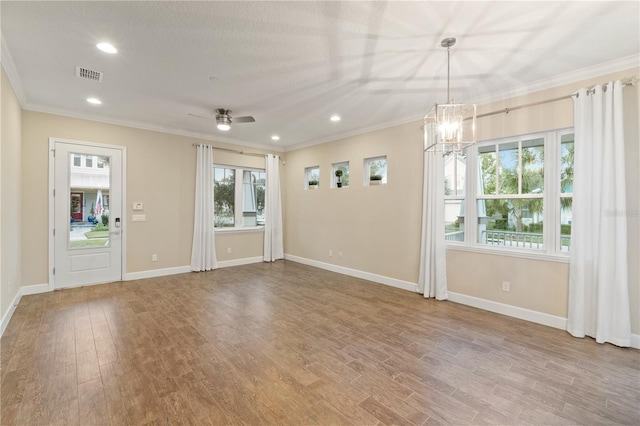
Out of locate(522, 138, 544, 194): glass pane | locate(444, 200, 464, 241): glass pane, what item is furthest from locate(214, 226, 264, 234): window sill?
locate(522, 138, 544, 194): glass pane

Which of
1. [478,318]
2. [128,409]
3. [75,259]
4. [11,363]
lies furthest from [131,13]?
[478,318]

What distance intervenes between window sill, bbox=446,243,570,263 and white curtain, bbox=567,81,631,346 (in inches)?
6.9

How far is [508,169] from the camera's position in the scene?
391 cm

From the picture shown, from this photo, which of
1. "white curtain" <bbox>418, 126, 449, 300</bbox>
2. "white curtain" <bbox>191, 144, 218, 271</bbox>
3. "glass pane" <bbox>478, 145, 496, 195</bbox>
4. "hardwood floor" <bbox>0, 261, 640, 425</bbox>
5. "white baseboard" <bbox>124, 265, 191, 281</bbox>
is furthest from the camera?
"white curtain" <bbox>191, 144, 218, 271</bbox>

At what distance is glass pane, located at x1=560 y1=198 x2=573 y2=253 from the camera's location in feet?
11.2

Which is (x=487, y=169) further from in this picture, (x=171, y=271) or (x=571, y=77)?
(x=171, y=271)

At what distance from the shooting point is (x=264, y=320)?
3568mm

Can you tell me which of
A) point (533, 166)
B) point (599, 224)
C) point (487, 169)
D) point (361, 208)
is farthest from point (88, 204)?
point (599, 224)

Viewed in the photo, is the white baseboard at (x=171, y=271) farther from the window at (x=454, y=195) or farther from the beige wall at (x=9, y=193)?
the window at (x=454, y=195)

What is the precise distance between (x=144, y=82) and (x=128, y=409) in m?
3.51

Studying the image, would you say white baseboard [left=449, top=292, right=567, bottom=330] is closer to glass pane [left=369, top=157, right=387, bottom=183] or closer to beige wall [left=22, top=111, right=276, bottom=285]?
glass pane [left=369, top=157, right=387, bottom=183]

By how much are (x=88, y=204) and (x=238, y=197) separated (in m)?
2.84

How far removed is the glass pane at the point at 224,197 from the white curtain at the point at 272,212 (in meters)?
0.86

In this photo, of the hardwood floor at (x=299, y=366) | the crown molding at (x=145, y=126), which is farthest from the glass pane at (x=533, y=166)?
the crown molding at (x=145, y=126)
